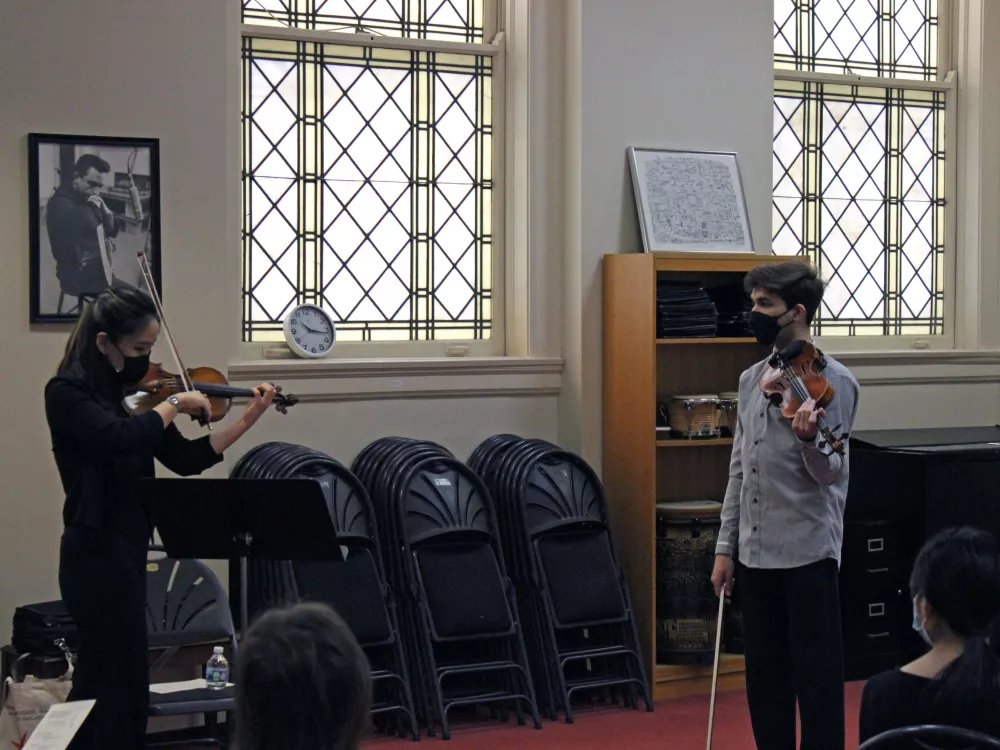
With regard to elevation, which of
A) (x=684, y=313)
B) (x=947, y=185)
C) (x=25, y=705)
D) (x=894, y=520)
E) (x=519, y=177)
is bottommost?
(x=25, y=705)

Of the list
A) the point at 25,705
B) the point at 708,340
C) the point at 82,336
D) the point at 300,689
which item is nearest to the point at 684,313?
the point at 708,340

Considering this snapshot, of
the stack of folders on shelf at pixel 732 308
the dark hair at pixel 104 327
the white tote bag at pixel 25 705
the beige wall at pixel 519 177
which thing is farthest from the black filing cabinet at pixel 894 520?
the dark hair at pixel 104 327

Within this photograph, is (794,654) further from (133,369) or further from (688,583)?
(133,369)

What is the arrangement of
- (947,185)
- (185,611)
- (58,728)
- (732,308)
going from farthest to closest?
(947,185) < (732,308) < (185,611) < (58,728)

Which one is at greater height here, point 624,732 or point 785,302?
point 785,302

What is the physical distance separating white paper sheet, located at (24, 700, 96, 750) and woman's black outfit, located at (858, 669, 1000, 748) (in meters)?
1.40

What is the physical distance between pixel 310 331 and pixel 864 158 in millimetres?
3172

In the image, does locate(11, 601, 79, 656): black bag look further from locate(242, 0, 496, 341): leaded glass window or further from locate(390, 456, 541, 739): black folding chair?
locate(242, 0, 496, 341): leaded glass window

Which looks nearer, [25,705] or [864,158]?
[25,705]

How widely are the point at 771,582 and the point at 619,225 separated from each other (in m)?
2.40

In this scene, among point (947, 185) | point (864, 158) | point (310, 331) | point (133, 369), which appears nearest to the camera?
point (133, 369)

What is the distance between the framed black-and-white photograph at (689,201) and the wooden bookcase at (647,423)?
0.49 feet

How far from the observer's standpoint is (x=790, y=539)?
3.72 meters

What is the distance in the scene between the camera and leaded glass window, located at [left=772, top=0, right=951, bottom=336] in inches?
263
